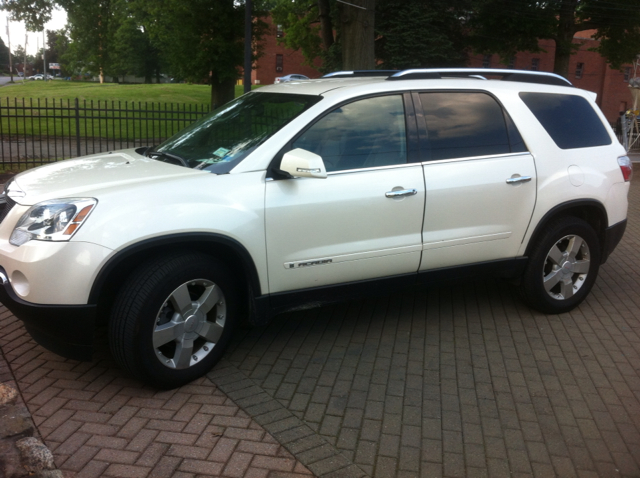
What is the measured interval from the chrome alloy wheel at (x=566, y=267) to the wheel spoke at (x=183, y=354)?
294 cm

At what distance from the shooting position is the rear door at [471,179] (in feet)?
15.3

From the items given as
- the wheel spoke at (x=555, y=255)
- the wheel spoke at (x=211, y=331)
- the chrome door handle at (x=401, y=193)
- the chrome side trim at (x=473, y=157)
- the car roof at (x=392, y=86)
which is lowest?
the wheel spoke at (x=211, y=331)

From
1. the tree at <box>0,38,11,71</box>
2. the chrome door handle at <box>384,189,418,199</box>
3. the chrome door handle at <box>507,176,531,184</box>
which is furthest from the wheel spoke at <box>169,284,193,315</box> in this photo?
the tree at <box>0,38,11,71</box>

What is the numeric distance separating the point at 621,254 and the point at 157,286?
6156mm

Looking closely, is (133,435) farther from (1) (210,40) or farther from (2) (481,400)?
(1) (210,40)

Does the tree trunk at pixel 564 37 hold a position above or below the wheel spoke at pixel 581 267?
above

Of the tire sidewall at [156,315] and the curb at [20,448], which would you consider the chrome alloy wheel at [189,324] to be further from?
the curb at [20,448]

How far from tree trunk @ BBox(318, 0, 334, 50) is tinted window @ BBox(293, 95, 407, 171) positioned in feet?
62.0

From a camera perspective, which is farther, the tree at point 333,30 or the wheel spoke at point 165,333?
the tree at point 333,30

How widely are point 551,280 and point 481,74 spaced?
5.84 feet

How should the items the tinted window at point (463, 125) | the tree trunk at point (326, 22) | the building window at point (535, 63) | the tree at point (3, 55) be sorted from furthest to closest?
the tree at point (3, 55) → the building window at point (535, 63) → the tree trunk at point (326, 22) → the tinted window at point (463, 125)

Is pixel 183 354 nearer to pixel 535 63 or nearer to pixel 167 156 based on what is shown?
pixel 167 156

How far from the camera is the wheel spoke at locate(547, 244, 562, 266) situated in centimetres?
527

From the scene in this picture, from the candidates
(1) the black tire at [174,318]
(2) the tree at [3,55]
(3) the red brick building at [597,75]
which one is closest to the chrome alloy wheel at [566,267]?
(1) the black tire at [174,318]
